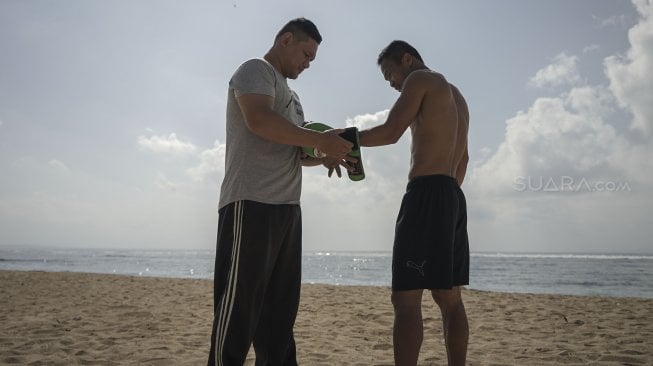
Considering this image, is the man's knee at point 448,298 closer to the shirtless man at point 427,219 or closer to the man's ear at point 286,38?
the shirtless man at point 427,219

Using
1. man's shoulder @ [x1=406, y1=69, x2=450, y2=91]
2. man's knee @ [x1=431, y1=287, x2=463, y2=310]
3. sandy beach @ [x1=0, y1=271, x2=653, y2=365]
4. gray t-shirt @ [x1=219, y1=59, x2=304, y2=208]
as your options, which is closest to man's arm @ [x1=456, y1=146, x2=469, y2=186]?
man's shoulder @ [x1=406, y1=69, x2=450, y2=91]

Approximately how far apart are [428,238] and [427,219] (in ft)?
0.36

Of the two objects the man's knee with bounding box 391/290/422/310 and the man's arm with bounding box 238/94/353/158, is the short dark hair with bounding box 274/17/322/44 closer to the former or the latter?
the man's arm with bounding box 238/94/353/158

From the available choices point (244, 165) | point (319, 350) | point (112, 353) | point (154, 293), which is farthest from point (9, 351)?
point (154, 293)

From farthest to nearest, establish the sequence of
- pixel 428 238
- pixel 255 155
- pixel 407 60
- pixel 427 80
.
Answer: pixel 407 60
pixel 427 80
pixel 428 238
pixel 255 155

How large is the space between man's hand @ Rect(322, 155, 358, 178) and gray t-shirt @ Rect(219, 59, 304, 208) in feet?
1.03

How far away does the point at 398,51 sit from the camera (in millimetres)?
3043

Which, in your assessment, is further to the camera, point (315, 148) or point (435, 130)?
point (435, 130)

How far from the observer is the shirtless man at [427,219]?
2.56 meters

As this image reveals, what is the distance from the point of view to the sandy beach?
13.3ft

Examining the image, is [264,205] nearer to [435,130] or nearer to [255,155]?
[255,155]

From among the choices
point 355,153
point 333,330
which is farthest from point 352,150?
point 333,330

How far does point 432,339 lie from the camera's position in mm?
4980

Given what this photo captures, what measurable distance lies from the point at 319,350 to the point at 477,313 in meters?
3.39
